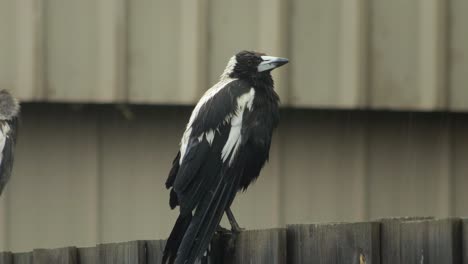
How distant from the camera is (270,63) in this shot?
3.77 metres

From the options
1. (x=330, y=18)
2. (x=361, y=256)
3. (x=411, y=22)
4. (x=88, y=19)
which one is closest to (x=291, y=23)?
(x=330, y=18)

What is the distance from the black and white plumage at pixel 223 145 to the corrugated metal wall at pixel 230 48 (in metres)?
0.16

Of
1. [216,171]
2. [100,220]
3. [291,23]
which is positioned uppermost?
[291,23]

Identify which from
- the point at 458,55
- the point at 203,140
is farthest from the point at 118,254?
the point at 458,55

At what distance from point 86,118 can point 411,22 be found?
1399mm

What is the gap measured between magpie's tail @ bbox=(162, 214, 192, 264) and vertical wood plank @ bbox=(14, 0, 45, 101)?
95 centimetres

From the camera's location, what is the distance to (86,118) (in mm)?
4008

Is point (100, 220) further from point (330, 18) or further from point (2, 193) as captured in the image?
point (330, 18)

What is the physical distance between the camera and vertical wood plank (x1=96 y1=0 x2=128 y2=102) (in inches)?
149

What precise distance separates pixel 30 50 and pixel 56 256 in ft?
4.33

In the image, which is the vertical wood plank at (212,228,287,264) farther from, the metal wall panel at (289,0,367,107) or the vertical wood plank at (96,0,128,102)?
the metal wall panel at (289,0,367,107)

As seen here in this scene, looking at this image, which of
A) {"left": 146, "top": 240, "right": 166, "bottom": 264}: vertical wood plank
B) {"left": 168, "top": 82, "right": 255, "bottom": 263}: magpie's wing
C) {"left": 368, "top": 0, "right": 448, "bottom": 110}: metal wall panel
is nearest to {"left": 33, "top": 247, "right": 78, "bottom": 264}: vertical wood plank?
{"left": 146, "top": 240, "right": 166, "bottom": 264}: vertical wood plank

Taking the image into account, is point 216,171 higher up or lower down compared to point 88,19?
lower down

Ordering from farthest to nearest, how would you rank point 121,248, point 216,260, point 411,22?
point 411,22, point 216,260, point 121,248
